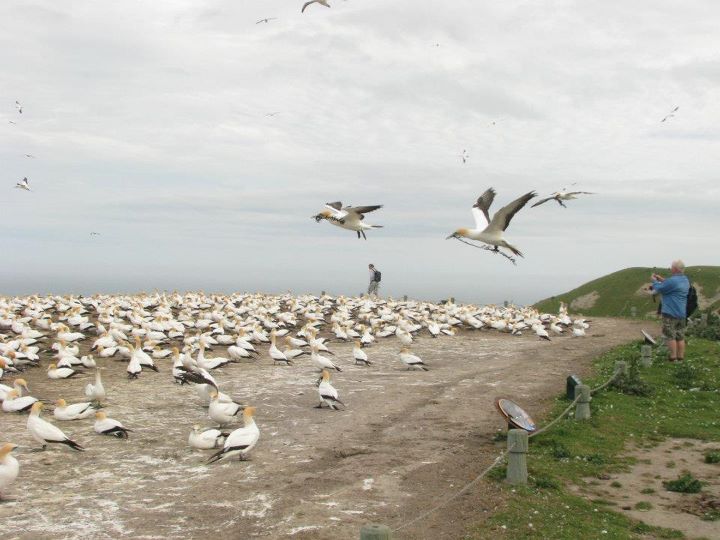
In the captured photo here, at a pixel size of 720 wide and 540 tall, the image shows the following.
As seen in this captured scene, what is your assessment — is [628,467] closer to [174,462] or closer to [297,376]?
[174,462]

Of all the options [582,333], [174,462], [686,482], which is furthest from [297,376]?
[582,333]

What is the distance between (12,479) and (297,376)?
11.0m

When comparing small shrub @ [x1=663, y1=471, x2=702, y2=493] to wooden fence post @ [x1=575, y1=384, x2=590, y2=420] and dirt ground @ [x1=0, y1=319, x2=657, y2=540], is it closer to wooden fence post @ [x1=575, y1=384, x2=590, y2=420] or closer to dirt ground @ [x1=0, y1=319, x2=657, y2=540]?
dirt ground @ [x1=0, y1=319, x2=657, y2=540]

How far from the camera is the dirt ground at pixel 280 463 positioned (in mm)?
8445

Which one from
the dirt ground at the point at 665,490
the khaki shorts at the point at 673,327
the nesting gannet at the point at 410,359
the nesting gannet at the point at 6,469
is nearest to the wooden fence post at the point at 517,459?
the dirt ground at the point at 665,490

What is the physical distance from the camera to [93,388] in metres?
15.3

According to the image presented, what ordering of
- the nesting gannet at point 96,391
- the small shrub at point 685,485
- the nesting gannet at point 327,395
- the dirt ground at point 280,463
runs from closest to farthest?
the dirt ground at point 280,463 → the small shrub at point 685,485 → the nesting gannet at point 327,395 → the nesting gannet at point 96,391

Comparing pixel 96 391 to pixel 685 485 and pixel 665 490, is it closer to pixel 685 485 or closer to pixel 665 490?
pixel 665 490

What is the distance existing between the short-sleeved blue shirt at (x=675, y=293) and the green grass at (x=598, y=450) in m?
1.50

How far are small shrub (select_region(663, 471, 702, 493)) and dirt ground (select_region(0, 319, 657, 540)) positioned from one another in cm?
253

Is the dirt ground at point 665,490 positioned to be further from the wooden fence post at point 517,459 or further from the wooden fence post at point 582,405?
the wooden fence post at point 582,405

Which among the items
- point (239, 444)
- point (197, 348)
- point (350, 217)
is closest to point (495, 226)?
point (350, 217)

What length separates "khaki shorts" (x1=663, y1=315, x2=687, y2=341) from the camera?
60.4 ft

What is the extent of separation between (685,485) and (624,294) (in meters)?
41.9
